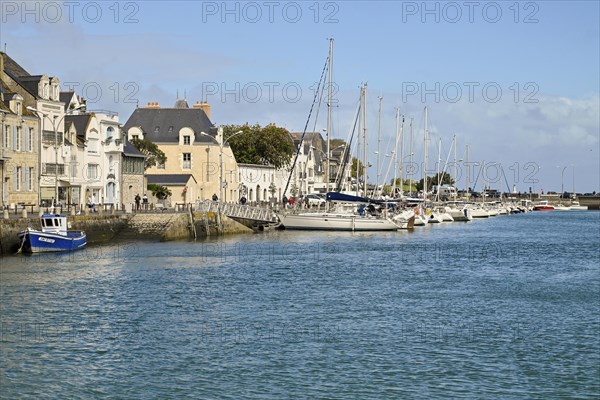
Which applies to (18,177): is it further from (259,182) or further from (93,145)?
(259,182)

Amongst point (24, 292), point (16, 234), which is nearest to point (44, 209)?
point (16, 234)

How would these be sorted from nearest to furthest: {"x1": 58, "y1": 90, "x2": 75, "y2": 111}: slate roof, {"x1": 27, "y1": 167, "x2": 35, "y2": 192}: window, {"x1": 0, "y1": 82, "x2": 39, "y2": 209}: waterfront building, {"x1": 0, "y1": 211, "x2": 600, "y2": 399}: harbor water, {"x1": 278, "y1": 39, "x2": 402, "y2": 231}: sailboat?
{"x1": 0, "y1": 211, "x2": 600, "y2": 399}: harbor water → {"x1": 0, "y1": 82, "x2": 39, "y2": 209}: waterfront building → {"x1": 27, "y1": 167, "x2": 35, "y2": 192}: window → {"x1": 58, "y1": 90, "x2": 75, "y2": 111}: slate roof → {"x1": 278, "y1": 39, "x2": 402, "y2": 231}: sailboat

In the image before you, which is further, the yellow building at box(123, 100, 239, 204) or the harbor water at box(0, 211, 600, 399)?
the yellow building at box(123, 100, 239, 204)

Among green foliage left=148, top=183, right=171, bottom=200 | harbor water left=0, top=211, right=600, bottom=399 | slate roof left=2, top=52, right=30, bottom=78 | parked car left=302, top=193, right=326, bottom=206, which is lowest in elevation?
harbor water left=0, top=211, right=600, bottom=399

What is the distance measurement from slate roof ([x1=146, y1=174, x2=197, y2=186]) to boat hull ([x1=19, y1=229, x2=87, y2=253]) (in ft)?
149

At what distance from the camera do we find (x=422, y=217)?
11181cm

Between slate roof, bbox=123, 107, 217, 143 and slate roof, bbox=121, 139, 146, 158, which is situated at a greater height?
slate roof, bbox=123, 107, 217, 143

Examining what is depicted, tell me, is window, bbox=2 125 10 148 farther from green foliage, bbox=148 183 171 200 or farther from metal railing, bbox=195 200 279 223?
green foliage, bbox=148 183 171 200

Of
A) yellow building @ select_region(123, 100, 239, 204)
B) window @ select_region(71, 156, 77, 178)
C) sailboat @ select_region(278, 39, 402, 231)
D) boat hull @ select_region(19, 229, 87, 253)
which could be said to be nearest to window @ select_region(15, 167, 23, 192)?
window @ select_region(71, 156, 77, 178)

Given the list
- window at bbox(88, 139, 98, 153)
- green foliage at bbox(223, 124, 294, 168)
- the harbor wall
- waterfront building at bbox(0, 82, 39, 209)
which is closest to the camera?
the harbor wall

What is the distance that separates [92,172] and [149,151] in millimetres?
21128

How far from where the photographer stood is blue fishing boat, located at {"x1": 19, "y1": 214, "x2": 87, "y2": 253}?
58.2 metres

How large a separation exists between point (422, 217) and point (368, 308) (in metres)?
72.7

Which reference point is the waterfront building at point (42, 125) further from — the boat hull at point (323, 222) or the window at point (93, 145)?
the boat hull at point (323, 222)
